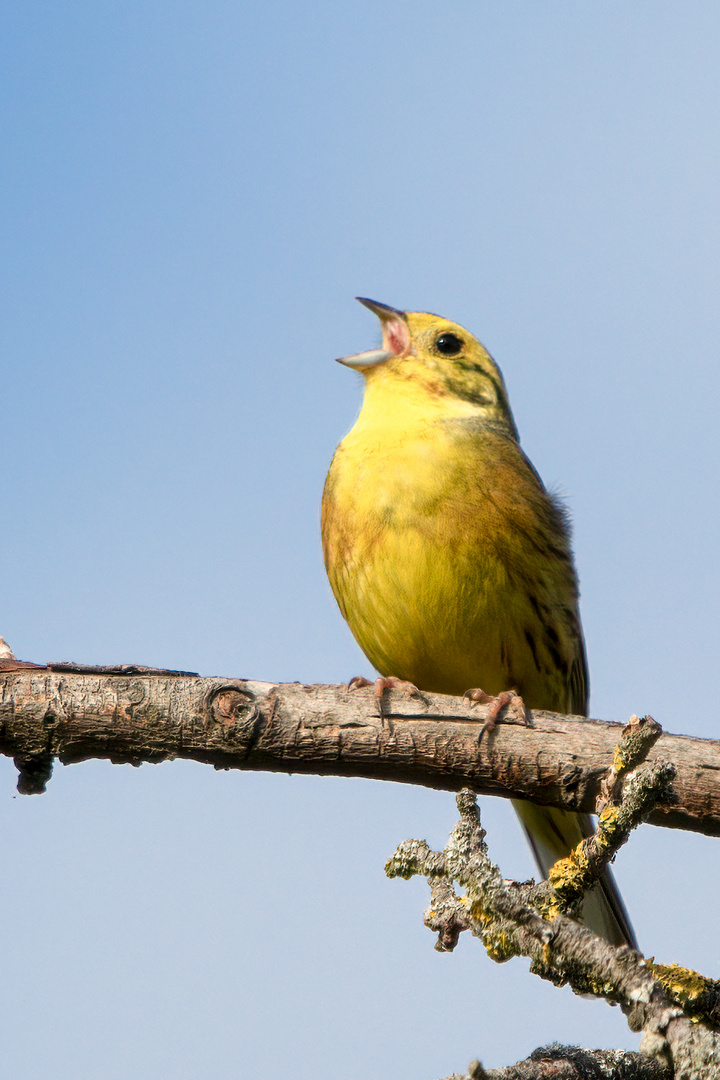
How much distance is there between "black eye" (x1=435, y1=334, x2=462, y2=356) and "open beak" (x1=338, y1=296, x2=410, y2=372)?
155mm

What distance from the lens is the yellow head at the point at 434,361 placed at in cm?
532

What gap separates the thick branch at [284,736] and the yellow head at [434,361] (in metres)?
2.06

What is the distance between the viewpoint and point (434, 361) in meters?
5.39

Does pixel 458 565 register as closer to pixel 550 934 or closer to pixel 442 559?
pixel 442 559

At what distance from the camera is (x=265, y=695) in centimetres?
363

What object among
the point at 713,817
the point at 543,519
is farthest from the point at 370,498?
the point at 713,817

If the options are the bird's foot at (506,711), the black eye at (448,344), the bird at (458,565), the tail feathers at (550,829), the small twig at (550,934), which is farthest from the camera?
the black eye at (448,344)

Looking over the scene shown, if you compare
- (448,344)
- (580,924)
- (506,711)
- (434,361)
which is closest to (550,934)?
(580,924)

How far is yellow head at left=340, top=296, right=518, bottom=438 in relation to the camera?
5324 mm

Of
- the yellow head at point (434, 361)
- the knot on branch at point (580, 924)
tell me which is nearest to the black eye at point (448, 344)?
the yellow head at point (434, 361)

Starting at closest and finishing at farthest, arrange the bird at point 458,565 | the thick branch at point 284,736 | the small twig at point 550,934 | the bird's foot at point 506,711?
the small twig at point 550,934, the thick branch at point 284,736, the bird's foot at point 506,711, the bird at point 458,565

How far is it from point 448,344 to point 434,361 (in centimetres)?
16

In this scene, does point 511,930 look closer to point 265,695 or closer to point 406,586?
point 265,695

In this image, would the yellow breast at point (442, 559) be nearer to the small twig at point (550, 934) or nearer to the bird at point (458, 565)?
the bird at point (458, 565)
